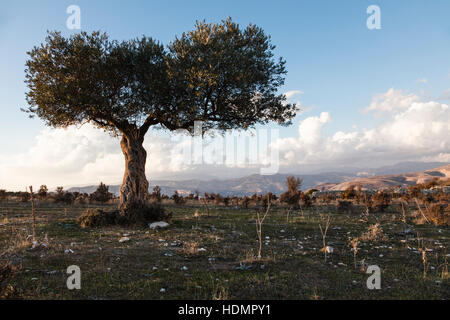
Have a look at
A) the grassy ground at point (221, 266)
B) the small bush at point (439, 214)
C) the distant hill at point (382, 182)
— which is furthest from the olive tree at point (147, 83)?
the distant hill at point (382, 182)

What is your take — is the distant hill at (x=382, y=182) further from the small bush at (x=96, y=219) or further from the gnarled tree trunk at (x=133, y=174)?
the small bush at (x=96, y=219)

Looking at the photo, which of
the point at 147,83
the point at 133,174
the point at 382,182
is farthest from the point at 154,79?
the point at 382,182

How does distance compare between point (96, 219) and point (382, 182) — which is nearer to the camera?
point (96, 219)

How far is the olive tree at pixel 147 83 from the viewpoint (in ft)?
48.7

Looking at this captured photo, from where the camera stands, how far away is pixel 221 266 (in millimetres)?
7609

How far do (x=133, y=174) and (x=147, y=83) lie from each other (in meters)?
5.67

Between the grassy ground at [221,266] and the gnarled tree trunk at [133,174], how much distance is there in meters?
4.17

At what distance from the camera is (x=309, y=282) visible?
21.2 ft

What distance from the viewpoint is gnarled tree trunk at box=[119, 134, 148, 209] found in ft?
53.9

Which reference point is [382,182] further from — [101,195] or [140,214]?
[140,214]

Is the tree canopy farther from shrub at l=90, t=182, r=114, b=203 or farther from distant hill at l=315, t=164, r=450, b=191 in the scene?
distant hill at l=315, t=164, r=450, b=191

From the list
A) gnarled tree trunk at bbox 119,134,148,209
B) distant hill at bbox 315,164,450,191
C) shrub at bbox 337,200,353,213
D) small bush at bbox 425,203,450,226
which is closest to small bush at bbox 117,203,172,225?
gnarled tree trunk at bbox 119,134,148,209

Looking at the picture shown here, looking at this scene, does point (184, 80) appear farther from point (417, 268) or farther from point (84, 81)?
point (417, 268)

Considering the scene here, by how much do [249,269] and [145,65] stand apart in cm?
1385
